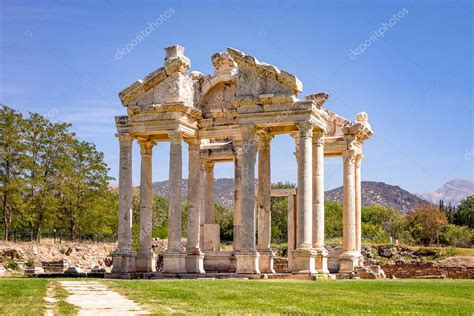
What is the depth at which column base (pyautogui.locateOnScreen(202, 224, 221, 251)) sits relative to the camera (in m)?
43.1

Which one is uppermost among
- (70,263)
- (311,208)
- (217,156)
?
(217,156)

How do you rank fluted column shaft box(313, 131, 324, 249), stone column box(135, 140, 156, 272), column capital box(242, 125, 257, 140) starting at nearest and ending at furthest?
1. column capital box(242, 125, 257, 140)
2. fluted column shaft box(313, 131, 324, 249)
3. stone column box(135, 140, 156, 272)

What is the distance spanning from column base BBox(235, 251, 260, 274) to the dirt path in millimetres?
13975

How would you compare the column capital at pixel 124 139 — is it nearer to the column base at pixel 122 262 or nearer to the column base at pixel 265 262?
the column base at pixel 122 262

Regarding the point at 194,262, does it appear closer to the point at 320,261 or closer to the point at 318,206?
the point at 320,261

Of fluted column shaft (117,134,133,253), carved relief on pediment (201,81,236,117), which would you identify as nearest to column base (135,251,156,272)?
fluted column shaft (117,134,133,253)

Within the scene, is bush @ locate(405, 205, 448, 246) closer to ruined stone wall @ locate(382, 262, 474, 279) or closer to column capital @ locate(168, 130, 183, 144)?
ruined stone wall @ locate(382, 262, 474, 279)

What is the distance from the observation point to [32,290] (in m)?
21.7

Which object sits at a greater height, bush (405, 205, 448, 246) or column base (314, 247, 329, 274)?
bush (405, 205, 448, 246)

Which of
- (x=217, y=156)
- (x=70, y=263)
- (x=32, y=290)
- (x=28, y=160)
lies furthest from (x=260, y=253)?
(x=28, y=160)

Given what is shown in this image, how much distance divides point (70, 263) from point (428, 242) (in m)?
54.3

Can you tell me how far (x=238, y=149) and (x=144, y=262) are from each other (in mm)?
9231

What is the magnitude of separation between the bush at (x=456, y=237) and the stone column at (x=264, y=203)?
2128 inches

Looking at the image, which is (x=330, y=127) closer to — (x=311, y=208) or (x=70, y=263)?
(x=311, y=208)
